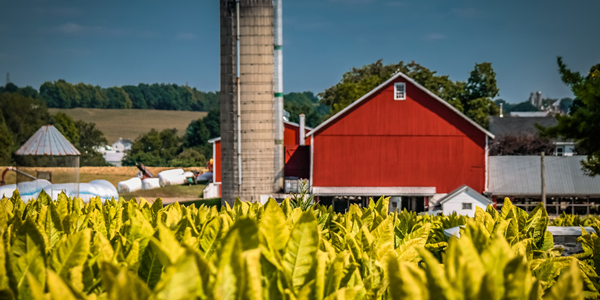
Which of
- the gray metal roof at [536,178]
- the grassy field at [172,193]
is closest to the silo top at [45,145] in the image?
the grassy field at [172,193]

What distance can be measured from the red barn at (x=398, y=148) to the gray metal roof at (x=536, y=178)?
331cm

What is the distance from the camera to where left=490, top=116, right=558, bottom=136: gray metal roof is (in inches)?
2282

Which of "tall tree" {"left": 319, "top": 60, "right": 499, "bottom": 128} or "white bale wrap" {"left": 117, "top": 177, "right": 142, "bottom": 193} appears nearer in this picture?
"white bale wrap" {"left": 117, "top": 177, "right": 142, "bottom": 193}

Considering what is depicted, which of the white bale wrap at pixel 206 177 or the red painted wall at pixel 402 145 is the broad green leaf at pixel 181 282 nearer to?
the red painted wall at pixel 402 145

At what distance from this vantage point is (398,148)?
2458 centimetres

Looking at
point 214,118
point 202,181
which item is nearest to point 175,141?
point 214,118

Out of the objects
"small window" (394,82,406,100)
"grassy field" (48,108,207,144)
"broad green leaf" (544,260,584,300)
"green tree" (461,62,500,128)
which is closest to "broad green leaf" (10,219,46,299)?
"broad green leaf" (544,260,584,300)

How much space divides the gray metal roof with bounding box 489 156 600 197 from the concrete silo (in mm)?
12791

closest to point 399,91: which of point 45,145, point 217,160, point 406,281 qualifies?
point 45,145

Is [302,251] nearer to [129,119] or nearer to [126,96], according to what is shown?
[129,119]

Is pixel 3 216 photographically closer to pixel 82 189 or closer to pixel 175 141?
pixel 82 189

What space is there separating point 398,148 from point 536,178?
32.0 feet

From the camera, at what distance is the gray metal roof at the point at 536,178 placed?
27.4 meters

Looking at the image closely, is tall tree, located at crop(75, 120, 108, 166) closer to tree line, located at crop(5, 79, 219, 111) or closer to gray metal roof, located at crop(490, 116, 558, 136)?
tree line, located at crop(5, 79, 219, 111)
